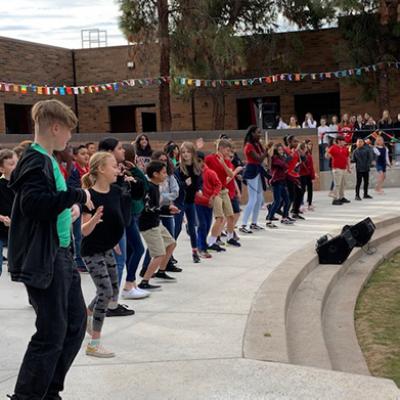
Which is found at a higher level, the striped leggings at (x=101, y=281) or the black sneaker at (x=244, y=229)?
the striped leggings at (x=101, y=281)

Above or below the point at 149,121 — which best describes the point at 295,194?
below

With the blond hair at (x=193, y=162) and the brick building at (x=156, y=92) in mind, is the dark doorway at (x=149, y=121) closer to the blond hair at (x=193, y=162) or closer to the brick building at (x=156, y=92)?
the brick building at (x=156, y=92)

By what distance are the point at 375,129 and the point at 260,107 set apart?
13.9ft

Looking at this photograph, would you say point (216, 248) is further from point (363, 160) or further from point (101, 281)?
point (363, 160)

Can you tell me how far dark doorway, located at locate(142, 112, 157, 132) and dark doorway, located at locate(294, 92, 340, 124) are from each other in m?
6.26

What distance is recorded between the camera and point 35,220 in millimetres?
3842

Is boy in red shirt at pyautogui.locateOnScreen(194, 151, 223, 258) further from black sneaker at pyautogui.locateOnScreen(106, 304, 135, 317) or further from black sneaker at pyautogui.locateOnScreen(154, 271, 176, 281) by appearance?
black sneaker at pyautogui.locateOnScreen(106, 304, 135, 317)

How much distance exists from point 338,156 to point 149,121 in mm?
17240

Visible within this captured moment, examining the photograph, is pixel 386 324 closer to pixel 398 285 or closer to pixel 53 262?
pixel 398 285

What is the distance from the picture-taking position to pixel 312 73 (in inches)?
1174

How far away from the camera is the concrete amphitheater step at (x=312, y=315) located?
548cm

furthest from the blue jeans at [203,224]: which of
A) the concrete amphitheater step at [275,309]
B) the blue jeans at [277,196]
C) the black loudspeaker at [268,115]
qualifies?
the black loudspeaker at [268,115]

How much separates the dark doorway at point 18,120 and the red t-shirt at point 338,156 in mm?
16505

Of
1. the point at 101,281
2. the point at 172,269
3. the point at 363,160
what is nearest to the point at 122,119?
the point at 363,160
